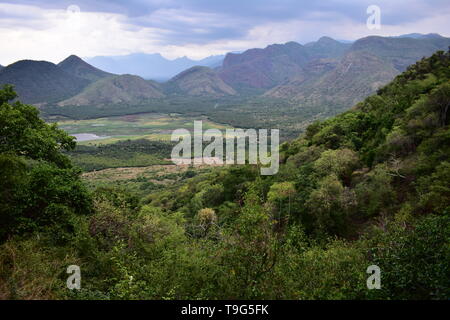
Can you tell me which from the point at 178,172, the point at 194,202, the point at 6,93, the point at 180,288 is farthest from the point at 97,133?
the point at 180,288

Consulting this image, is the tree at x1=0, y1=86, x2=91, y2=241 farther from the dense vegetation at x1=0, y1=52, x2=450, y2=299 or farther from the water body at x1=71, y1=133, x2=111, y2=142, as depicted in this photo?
the water body at x1=71, y1=133, x2=111, y2=142

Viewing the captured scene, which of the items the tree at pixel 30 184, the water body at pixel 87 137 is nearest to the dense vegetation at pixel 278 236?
the tree at pixel 30 184

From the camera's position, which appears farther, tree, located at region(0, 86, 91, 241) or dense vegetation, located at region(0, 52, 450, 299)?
tree, located at region(0, 86, 91, 241)

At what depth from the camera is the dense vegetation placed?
31.4 feet

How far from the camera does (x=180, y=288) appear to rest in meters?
10.8

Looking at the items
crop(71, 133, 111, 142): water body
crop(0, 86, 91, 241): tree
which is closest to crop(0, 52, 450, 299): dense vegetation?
crop(0, 86, 91, 241): tree

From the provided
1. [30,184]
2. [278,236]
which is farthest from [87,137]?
[278,236]

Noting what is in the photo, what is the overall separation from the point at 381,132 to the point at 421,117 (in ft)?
16.4

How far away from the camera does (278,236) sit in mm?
18844

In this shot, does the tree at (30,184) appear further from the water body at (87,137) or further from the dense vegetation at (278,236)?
the water body at (87,137)

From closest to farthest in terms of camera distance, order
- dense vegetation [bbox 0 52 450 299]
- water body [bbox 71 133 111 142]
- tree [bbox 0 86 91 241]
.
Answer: dense vegetation [bbox 0 52 450 299] → tree [bbox 0 86 91 241] → water body [bbox 71 133 111 142]

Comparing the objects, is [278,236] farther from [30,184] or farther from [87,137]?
[87,137]

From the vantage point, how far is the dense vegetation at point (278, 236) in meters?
9.59

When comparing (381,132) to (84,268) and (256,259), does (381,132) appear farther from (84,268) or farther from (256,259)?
(84,268)
